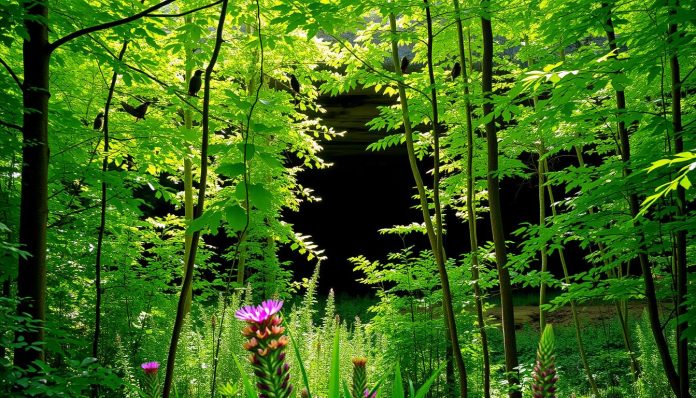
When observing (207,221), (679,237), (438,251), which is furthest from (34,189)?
(679,237)

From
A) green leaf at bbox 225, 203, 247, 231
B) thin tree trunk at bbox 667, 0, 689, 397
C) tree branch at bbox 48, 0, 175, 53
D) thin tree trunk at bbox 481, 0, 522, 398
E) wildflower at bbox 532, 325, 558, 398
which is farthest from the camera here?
thin tree trunk at bbox 481, 0, 522, 398

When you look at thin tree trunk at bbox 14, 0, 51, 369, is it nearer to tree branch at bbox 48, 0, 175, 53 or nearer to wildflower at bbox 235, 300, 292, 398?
tree branch at bbox 48, 0, 175, 53

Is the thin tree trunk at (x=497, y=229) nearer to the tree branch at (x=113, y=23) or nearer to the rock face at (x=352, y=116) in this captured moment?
the tree branch at (x=113, y=23)

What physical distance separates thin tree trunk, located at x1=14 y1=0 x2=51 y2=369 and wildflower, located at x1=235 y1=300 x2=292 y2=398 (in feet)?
4.06

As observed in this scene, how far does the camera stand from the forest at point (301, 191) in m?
1.54

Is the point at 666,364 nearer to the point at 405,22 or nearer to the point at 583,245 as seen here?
the point at 583,245

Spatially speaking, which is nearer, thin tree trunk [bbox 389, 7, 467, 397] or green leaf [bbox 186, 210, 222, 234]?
green leaf [bbox 186, 210, 222, 234]

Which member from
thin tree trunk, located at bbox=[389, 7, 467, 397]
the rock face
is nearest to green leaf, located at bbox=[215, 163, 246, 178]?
thin tree trunk, located at bbox=[389, 7, 467, 397]

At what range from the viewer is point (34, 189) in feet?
5.43

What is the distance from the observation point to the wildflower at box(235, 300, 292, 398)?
679mm

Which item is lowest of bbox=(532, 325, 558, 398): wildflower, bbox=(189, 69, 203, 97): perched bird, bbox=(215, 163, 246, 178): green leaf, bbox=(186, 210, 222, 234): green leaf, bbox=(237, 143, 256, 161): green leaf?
bbox=(532, 325, 558, 398): wildflower

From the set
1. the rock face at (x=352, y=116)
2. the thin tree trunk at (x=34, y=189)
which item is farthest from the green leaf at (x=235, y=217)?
the rock face at (x=352, y=116)

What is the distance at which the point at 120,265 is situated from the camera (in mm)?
5074

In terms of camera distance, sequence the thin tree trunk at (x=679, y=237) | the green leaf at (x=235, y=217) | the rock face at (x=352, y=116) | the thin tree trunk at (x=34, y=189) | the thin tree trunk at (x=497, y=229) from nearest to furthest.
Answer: the green leaf at (x=235, y=217), the thin tree trunk at (x=34, y=189), the thin tree trunk at (x=679, y=237), the thin tree trunk at (x=497, y=229), the rock face at (x=352, y=116)
